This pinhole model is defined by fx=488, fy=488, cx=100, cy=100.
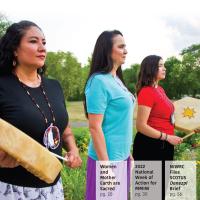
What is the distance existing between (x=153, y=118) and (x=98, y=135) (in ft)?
4.52

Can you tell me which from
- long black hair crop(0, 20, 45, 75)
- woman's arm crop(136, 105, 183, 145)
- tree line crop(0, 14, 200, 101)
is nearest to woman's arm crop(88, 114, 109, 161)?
long black hair crop(0, 20, 45, 75)

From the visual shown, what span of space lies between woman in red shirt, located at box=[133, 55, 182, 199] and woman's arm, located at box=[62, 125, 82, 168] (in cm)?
156

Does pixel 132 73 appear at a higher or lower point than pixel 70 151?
higher

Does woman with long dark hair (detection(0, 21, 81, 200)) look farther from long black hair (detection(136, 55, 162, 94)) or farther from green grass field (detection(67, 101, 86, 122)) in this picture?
green grass field (detection(67, 101, 86, 122))

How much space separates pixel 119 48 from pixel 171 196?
2.72m

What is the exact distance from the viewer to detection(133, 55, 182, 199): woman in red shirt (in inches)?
176

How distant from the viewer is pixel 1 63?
280cm

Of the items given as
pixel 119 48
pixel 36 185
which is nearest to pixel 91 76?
pixel 119 48

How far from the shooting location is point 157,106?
4.51 m

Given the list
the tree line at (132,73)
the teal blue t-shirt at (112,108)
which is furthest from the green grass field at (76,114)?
the teal blue t-shirt at (112,108)

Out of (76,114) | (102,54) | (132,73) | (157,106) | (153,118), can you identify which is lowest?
(153,118)

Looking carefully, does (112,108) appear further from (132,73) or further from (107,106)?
(132,73)

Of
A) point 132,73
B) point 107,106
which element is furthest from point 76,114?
point 132,73

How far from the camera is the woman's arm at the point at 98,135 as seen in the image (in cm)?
327
